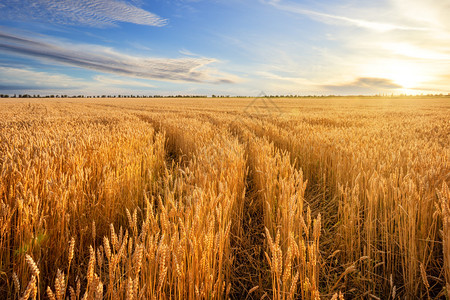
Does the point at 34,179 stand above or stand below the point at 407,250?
above

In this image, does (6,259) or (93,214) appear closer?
(6,259)

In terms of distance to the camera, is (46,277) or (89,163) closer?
(46,277)

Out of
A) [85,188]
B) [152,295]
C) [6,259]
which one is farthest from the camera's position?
[85,188]

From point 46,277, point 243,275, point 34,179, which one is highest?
point 34,179

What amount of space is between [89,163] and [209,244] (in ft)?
8.86

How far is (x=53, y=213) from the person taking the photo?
2.07m

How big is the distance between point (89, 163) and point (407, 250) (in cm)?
366

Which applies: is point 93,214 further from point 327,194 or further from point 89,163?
point 327,194

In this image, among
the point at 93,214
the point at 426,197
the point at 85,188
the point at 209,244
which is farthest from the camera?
the point at 85,188

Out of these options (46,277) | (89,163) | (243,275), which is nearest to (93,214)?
(46,277)

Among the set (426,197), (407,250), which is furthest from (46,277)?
(426,197)

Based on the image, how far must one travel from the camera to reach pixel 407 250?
207 centimetres

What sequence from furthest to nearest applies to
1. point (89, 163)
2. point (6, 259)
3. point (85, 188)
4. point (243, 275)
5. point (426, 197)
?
1. point (89, 163)
2. point (85, 188)
3. point (243, 275)
4. point (426, 197)
5. point (6, 259)

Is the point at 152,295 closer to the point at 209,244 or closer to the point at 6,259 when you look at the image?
the point at 209,244
